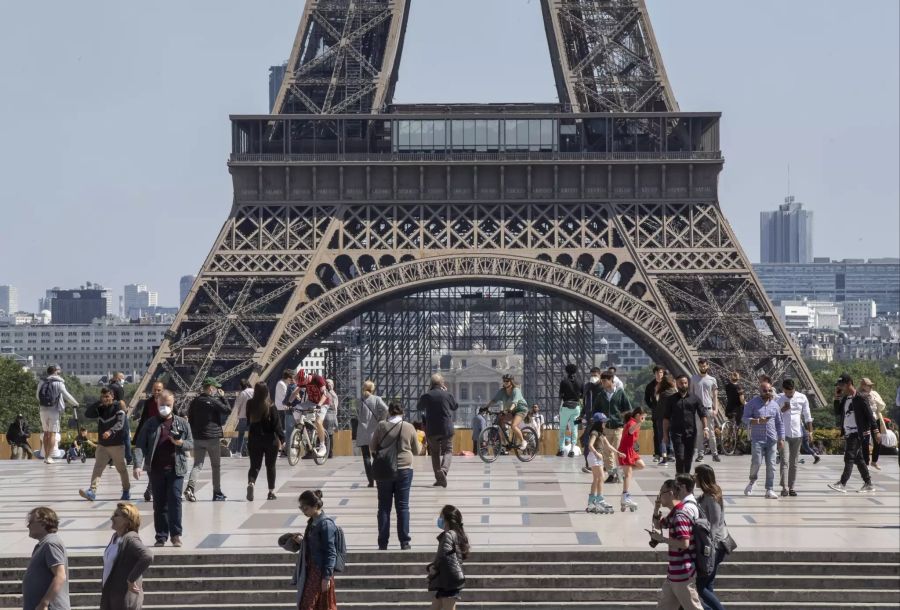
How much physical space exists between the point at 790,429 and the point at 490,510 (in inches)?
207

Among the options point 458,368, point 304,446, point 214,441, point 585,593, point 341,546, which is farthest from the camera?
point 458,368

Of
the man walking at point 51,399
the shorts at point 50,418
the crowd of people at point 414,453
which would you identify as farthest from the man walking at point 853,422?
the shorts at point 50,418

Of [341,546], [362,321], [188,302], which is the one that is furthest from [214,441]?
[362,321]

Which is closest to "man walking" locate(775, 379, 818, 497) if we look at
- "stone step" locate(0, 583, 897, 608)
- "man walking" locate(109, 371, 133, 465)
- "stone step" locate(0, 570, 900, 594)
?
"stone step" locate(0, 570, 900, 594)

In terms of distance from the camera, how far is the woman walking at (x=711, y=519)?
2058 cm

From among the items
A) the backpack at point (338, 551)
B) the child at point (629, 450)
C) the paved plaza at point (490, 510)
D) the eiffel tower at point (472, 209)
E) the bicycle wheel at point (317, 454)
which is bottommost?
the paved plaza at point (490, 510)

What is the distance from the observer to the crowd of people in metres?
20.1

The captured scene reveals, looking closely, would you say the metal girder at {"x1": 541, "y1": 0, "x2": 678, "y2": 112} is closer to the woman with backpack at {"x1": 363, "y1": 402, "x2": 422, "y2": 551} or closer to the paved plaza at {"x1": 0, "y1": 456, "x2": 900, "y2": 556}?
the paved plaza at {"x1": 0, "y1": 456, "x2": 900, "y2": 556}

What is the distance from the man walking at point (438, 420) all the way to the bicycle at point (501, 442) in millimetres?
5702

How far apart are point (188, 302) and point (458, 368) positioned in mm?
103490

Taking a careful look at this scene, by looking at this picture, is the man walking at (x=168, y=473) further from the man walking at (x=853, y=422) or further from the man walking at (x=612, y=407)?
the man walking at (x=853, y=422)

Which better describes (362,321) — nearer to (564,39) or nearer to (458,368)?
(564,39)

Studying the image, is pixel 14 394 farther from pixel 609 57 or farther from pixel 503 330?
pixel 609 57

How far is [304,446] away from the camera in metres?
39.9
